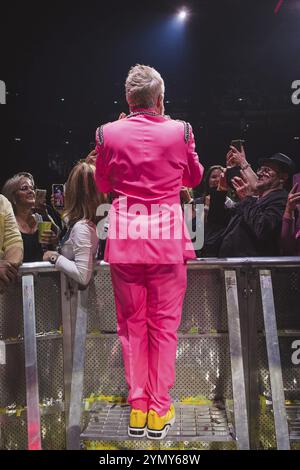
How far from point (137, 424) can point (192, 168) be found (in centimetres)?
122

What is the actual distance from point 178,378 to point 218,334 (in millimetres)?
327

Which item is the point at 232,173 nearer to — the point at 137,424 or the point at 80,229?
the point at 80,229

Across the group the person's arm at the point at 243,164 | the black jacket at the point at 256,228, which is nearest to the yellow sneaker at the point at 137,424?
the black jacket at the point at 256,228

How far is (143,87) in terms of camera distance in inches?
83.5

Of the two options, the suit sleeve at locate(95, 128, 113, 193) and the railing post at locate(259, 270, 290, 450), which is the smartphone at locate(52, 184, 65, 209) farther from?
the railing post at locate(259, 270, 290, 450)

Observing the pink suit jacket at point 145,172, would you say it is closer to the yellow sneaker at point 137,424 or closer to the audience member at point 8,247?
the audience member at point 8,247

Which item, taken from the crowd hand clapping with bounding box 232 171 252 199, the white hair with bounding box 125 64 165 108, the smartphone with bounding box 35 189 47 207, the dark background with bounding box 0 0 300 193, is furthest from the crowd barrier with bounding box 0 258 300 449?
the dark background with bounding box 0 0 300 193

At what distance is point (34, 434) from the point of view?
6.95 ft

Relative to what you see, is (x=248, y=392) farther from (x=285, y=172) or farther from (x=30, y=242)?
(x=30, y=242)

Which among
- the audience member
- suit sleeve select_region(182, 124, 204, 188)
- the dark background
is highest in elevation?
the dark background

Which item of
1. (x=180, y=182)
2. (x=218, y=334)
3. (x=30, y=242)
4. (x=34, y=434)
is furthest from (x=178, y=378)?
(x=30, y=242)

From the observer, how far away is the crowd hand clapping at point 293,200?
8.92 ft

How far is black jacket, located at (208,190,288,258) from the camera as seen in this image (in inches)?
111

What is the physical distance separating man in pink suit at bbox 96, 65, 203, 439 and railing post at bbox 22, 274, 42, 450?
1.46 ft
